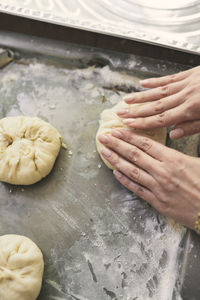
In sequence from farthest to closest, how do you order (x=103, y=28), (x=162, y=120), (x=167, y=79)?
(x=103, y=28) < (x=167, y=79) < (x=162, y=120)

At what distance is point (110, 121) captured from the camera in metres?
1.57

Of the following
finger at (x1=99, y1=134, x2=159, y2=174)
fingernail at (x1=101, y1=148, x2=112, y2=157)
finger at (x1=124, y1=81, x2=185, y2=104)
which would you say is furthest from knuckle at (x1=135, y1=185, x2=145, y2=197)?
finger at (x1=124, y1=81, x2=185, y2=104)

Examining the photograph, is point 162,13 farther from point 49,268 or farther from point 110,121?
point 49,268

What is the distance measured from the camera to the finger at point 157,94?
1468 mm

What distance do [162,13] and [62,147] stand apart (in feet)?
3.52

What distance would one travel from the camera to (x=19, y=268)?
1.31 meters

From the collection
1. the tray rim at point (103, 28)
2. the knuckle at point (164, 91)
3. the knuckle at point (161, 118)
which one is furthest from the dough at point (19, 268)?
the tray rim at point (103, 28)

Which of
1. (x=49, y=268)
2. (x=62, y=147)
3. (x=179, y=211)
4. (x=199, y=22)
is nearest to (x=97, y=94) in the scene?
(x=62, y=147)

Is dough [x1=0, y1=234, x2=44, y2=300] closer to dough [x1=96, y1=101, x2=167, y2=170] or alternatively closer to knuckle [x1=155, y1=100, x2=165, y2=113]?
dough [x1=96, y1=101, x2=167, y2=170]

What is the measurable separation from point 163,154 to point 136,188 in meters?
0.22

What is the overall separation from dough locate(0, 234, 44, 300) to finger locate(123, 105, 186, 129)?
0.79 meters

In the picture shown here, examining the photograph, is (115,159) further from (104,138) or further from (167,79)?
(167,79)

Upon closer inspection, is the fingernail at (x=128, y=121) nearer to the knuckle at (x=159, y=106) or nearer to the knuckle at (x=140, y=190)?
the knuckle at (x=159, y=106)

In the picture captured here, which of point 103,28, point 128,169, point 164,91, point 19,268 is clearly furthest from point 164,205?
point 103,28
